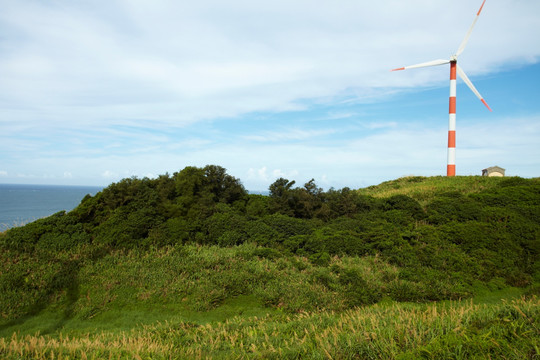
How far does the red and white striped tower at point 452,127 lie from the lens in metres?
30.8

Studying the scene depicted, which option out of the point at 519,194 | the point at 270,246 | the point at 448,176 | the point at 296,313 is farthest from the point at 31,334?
the point at 448,176

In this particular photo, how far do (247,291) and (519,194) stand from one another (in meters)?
17.3

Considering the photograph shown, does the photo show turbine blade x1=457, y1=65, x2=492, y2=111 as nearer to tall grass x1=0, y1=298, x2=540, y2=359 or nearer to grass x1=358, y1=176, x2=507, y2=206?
grass x1=358, y1=176, x2=507, y2=206

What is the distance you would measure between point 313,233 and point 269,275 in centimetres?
419

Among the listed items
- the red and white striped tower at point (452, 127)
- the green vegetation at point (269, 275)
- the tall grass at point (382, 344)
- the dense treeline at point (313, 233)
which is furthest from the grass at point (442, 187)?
the tall grass at point (382, 344)

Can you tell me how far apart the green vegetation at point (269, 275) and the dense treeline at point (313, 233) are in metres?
0.06

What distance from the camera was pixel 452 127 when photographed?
30.8 m

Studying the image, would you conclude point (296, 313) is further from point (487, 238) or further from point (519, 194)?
point (519, 194)

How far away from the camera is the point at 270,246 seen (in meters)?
14.4

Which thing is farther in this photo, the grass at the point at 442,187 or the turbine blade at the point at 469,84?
the turbine blade at the point at 469,84

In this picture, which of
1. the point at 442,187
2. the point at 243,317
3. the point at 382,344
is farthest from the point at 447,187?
the point at 382,344

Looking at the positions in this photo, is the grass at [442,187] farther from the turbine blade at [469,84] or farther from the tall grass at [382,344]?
the tall grass at [382,344]

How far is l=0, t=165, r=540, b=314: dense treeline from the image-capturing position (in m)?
11.3

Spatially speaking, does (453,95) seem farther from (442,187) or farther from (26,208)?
(26,208)
